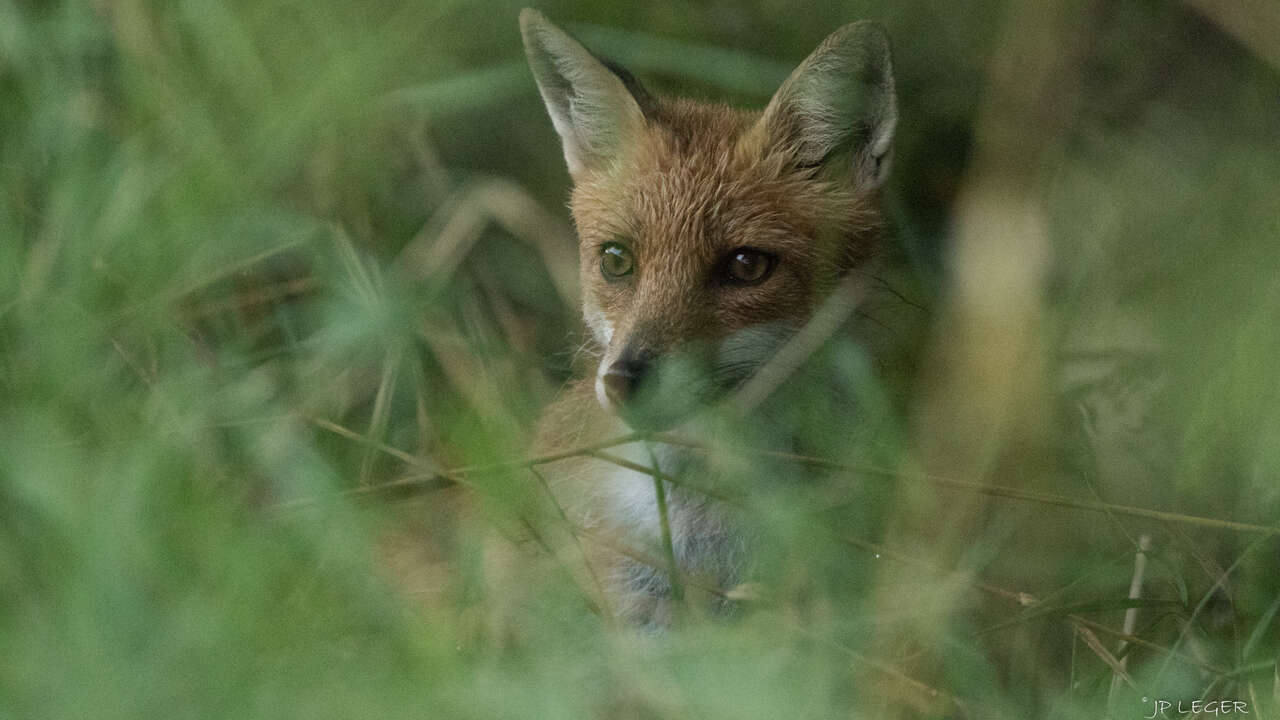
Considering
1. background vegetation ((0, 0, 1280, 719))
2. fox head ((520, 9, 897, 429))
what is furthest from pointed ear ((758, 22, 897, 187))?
background vegetation ((0, 0, 1280, 719))

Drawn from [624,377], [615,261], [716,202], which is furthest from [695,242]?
[624,377]

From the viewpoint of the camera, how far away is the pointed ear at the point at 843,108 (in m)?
2.62

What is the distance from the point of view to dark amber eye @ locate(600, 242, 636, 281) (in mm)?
2854

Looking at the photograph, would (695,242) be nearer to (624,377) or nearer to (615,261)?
(615,261)

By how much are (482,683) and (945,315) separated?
1511mm

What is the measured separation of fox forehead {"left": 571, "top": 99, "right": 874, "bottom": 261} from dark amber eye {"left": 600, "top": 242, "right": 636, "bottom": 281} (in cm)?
3

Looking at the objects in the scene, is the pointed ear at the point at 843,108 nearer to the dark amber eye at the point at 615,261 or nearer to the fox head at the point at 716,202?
the fox head at the point at 716,202

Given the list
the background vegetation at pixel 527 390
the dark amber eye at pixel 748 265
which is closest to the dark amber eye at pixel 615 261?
the dark amber eye at pixel 748 265

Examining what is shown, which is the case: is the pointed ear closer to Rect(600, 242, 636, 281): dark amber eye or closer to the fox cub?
the fox cub

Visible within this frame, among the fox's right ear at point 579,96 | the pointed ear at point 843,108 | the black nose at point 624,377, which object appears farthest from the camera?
the fox's right ear at point 579,96

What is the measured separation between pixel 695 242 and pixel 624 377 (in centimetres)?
47

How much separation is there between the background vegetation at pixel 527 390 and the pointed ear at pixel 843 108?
0.25m

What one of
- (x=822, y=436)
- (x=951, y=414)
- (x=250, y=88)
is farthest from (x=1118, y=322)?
(x=250, y=88)

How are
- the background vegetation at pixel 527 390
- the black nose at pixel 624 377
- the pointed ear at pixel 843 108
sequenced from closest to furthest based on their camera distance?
the background vegetation at pixel 527 390 → the black nose at pixel 624 377 → the pointed ear at pixel 843 108
